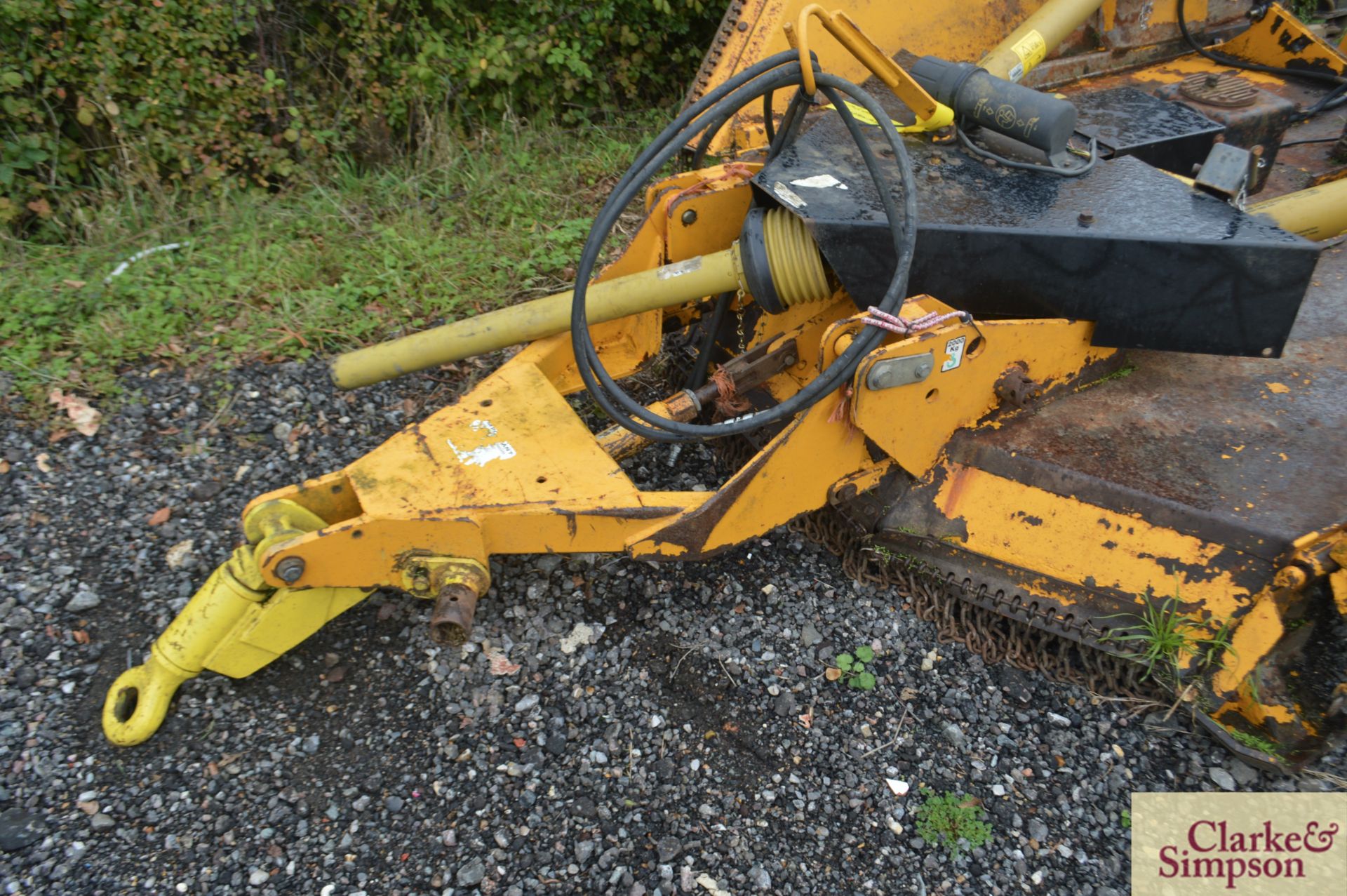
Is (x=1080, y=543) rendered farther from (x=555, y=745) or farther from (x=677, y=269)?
(x=555, y=745)

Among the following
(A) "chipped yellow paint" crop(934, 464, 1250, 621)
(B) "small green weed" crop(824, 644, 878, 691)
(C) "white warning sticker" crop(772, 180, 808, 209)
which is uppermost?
(C) "white warning sticker" crop(772, 180, 808, 209)

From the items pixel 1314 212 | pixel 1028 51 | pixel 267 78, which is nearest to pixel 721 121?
pixel 1028 51

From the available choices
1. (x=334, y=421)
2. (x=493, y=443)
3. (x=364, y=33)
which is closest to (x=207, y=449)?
(x=334, y=421)

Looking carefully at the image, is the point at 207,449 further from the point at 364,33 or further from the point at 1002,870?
the point at 1002,870

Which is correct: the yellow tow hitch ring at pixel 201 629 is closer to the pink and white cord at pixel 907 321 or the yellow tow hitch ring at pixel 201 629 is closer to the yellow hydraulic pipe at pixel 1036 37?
the pink and white cord at pixel 907 321

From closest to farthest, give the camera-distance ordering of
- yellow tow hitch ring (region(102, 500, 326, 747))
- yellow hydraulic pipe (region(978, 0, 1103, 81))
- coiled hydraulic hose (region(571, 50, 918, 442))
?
coiled hydraulic hose (region(571, 50, 918, 442))
yellow tow hitch ring (region(102, 500, 326, 747))
yellow hydraulic pipe (region(978, 0, 1103, 81))

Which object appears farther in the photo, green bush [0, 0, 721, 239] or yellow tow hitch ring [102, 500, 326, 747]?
green bush [0, 0, 721, 239]

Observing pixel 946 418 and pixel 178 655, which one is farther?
pixel 946 418

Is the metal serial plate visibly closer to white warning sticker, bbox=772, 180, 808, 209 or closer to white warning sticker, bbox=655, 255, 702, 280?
white warning sticker, bbox=772, 180, 808, 209

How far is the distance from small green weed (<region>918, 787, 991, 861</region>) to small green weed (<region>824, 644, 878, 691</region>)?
31cm

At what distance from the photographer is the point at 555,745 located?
8.02ft

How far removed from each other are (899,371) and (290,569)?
57.0 inches

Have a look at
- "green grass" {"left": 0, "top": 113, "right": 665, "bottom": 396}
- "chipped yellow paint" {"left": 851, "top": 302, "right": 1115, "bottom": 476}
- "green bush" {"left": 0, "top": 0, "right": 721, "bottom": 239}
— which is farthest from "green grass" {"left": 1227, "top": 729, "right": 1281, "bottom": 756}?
"green bush" {"left": 0, "top": 0, "right": 721, "bottom": 239}

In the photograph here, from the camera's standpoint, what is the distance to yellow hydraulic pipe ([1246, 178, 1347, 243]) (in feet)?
8.75
